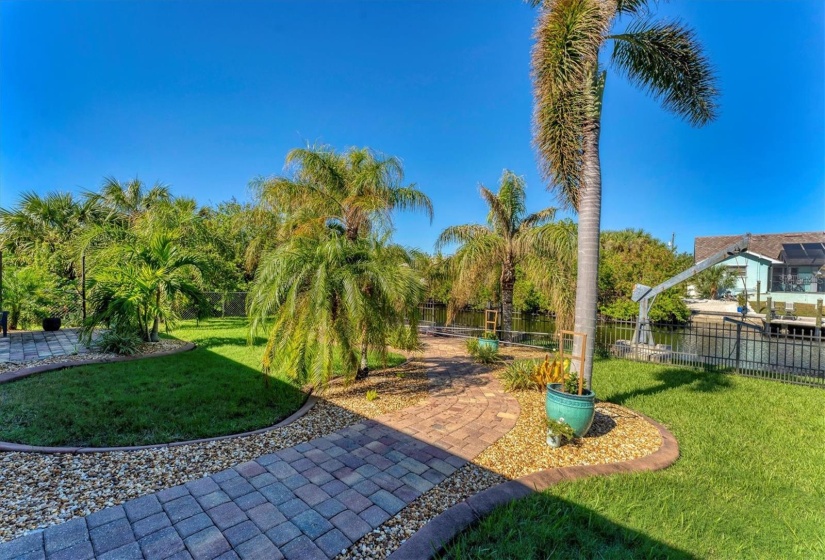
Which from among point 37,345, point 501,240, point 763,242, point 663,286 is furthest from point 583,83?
point 763,242

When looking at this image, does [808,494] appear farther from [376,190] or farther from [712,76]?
[376,190]

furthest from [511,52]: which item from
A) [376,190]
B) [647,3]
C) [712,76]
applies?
[376,190]

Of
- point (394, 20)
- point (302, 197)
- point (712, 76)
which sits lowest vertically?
point (302, 197)

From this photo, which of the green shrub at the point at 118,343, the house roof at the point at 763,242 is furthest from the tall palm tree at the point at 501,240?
the house roof at the point at 763,242

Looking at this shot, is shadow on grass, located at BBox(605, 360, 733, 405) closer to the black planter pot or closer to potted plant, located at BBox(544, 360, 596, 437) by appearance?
potted plant, located at BBox(544, 360, 596, 437)

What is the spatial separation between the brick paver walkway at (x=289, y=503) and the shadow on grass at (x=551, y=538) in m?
0.65

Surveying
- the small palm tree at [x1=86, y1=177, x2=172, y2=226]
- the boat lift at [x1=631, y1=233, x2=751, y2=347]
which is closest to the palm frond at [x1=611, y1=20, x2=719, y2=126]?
the boat lift at [x1=631, y1=233, x2=751, y2=347]

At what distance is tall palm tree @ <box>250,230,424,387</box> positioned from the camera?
4812 millimetres

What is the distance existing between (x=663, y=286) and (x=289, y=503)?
34.5 feet

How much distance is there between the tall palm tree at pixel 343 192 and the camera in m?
7.75

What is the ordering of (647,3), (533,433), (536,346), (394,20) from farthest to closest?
1. (536,346)
2. (394,20)
3. (647,3)
4. (533,433)

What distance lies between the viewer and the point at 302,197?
858 centimetres

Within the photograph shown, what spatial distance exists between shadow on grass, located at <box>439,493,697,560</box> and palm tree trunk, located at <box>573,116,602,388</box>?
7.70 ft

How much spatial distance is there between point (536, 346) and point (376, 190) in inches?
277
